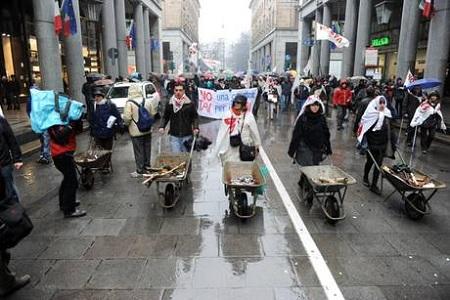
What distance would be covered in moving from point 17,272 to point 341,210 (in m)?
4.46

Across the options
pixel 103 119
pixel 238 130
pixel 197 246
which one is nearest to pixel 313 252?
pixel 197 246

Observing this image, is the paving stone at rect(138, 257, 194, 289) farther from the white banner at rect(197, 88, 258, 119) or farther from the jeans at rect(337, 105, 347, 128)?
the jeans at rect(337, 105, 347, 128)

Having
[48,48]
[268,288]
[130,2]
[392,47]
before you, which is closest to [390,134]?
[268,288]

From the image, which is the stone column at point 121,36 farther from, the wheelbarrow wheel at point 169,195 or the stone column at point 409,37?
the wheelbarrow wheel at point 169,195

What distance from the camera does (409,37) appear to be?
64.6ft

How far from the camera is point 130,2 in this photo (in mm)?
35156

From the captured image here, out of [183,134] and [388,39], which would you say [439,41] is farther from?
[388,39]

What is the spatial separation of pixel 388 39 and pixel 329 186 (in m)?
28.3

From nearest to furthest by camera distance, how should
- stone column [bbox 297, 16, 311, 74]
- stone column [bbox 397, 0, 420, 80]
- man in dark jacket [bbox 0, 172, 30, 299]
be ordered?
1. man in dark jacket [bbox 0, 172, 30, 299]
2. stone column [bbox 397, 0, 420, 80]
3. stone column [bbox 297, 16, 311, 74]

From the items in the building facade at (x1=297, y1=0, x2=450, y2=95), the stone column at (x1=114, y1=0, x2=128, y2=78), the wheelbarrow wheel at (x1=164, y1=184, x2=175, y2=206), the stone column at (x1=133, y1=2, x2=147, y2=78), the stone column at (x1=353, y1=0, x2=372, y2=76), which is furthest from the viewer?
the stone column at (x1=133, y1=2, x2=147, y2=78)

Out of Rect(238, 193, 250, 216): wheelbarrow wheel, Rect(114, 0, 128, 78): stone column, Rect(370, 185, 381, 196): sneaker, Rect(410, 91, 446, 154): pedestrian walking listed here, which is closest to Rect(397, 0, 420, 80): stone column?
Rect(410, 91, 446, 154): pedestrian walking

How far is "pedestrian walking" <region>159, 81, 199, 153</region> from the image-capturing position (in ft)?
25.7

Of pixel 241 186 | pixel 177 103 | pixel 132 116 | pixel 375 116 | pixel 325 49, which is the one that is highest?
pixel 325 49

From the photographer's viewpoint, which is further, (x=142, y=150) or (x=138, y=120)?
(x=142, y=150)
